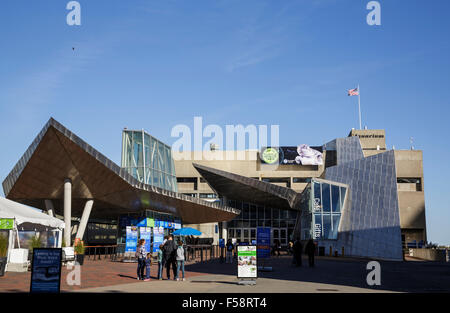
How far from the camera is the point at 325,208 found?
131 ft

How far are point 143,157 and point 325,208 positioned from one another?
54.8ft

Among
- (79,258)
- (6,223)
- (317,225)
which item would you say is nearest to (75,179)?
(79,258)

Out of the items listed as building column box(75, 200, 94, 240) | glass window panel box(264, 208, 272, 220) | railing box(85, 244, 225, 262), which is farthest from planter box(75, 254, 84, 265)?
glass window panel box(264, 208, 272, 220)

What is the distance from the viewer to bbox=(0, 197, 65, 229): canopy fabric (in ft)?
62.2

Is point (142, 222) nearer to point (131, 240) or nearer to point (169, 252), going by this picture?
point (131, 240)

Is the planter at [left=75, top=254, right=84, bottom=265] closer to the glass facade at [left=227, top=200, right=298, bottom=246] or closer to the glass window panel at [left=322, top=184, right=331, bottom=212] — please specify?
the glass window panel at [left=322, top=184, right=331, bottom=212]

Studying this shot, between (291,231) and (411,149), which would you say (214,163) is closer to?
(291,231)

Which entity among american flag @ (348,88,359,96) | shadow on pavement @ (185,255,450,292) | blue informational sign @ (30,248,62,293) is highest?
american flag @ (348,88,359,96)

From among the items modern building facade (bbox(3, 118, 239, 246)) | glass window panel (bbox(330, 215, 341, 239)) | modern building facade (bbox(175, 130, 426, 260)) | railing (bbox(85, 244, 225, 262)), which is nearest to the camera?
modern building facade (bbox(3, 118, 239, 246))

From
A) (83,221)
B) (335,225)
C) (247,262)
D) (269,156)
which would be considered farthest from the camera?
(269,156)

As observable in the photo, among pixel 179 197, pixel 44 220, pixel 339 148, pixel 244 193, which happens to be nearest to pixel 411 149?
pixel 339 148

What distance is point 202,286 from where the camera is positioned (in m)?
13.7

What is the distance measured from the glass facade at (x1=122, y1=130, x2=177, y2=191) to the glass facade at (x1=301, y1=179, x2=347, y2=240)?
14447 mm
